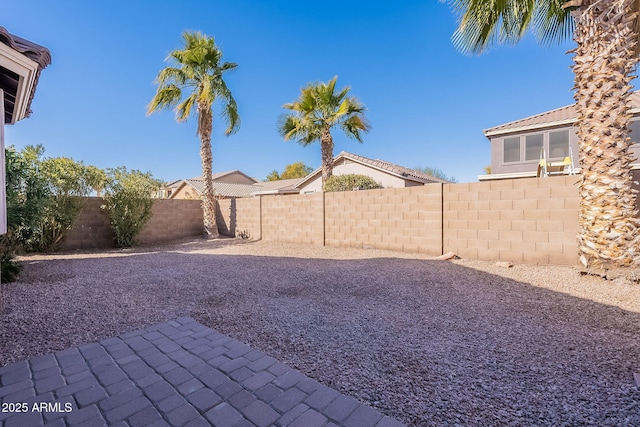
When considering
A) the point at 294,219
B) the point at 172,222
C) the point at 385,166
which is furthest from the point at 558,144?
the point at 172,222

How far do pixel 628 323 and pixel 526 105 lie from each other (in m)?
16.0

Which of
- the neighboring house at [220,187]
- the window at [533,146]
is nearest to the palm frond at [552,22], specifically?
the window at [533,146]

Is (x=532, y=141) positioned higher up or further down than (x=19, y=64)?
higher up

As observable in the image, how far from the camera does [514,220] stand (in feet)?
22.4

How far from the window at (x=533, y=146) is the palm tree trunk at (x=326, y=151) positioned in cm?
1079

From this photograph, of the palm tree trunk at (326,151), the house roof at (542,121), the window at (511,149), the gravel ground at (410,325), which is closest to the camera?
the gravel ground at (410,325)

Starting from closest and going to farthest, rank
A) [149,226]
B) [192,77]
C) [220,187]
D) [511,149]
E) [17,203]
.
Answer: [17,203]
[149,226]
[192,77]
[511,149]
[220,187]

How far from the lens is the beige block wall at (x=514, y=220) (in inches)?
244

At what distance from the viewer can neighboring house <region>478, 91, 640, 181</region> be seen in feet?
48.0

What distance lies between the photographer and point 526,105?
51.7 ft

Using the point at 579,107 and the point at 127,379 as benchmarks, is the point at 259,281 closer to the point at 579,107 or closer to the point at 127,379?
the point at 127,379

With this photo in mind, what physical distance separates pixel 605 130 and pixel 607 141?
22cm

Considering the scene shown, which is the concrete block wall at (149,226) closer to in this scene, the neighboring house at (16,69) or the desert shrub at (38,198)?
the desert shrub at (38,198)

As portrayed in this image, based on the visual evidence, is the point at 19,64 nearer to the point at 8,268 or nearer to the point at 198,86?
the point at 8,268
